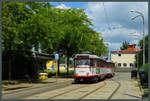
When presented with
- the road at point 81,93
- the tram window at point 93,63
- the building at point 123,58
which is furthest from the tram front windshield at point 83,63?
the building at point 123,58

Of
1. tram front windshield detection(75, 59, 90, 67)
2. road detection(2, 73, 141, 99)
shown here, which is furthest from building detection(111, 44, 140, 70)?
road detection(2, 73, 141, 99)

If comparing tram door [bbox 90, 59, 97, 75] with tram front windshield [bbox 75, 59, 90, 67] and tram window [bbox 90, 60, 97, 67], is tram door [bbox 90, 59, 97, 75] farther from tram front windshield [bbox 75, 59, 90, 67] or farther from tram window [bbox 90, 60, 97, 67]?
tram front windshield [bbox 75, 59, 90, 67]

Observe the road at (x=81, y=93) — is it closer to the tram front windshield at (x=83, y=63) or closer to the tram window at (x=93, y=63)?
the tram front windshield at (x=83, y=63)

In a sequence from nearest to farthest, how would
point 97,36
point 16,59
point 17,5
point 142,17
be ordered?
point 17,5
point 16,59
point 142,17
point 97,36

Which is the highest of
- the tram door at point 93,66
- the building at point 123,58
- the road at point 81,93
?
the building at point 123,58

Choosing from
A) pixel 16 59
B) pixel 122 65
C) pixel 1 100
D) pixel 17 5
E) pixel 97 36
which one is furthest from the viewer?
pixel 122 65

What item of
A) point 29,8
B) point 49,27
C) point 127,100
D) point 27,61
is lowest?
point 127,100

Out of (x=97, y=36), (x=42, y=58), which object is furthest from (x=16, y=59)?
(x=97, y=36)

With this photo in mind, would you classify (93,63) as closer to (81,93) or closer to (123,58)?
(81,93)

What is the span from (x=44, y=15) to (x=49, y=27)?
1.31 metres

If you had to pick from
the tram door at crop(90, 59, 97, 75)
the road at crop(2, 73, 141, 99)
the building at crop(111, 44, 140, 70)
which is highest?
the building at crop(111, 44, 140, 70)

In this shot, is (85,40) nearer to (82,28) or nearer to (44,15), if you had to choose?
(82,28)

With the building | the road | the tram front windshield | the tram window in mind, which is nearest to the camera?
the road

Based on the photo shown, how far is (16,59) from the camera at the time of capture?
108ft
